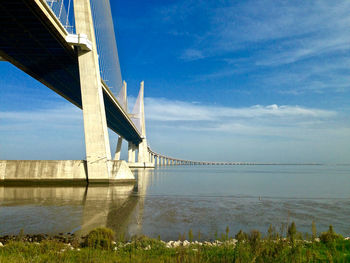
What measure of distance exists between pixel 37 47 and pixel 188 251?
25.5m

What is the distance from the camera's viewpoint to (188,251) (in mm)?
5887

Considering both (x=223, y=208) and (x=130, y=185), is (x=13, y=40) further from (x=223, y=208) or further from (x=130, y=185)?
(x=223, y=208)

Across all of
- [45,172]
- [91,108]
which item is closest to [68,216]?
[91,108]

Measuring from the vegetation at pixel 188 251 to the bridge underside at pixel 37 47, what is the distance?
17.1m

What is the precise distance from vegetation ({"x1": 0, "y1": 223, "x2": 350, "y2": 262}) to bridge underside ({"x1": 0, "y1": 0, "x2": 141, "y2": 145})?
1706 cm

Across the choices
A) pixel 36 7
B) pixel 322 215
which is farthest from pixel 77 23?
pixel 322 215

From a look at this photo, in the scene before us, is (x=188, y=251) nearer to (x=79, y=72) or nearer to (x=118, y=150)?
(x=79, y=72)

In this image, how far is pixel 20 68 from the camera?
30.2 metres

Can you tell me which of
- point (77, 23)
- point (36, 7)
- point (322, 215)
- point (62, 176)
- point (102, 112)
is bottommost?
point (322, 215)

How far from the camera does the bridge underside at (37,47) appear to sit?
19.7 m

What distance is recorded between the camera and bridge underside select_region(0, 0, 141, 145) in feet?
64.7

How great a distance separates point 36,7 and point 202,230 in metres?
17.7

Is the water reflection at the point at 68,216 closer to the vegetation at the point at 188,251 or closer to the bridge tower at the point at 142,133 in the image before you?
the vegetation at the point at 188,251

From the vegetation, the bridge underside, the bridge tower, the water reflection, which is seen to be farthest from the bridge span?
Result: the bridge tower
